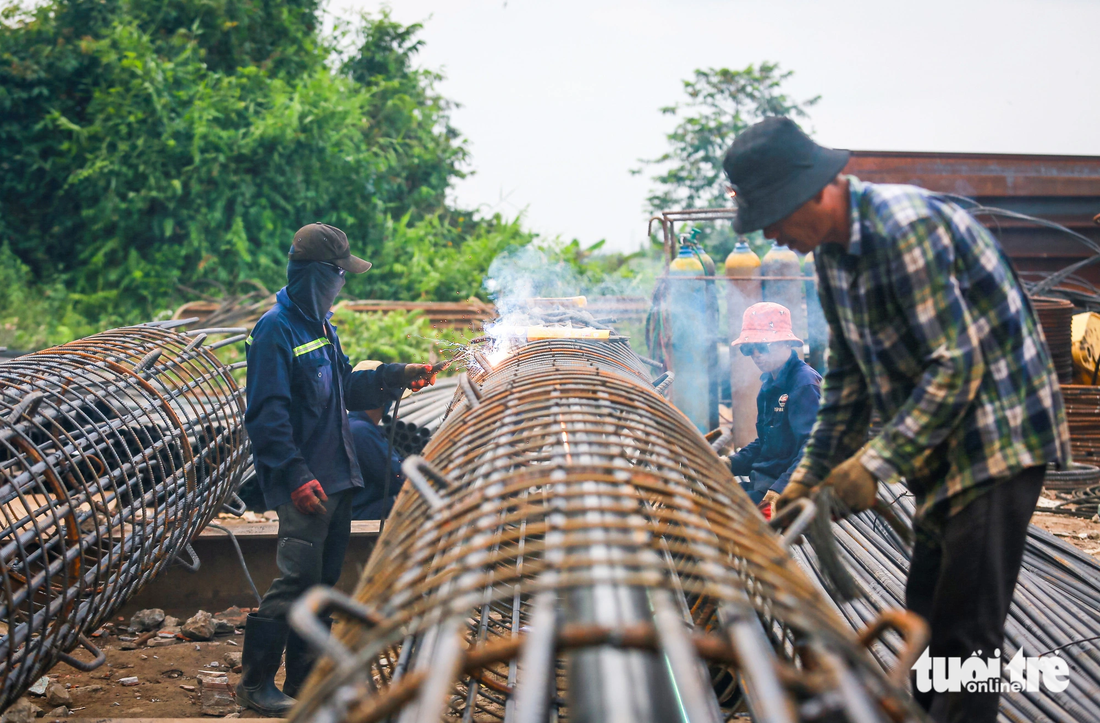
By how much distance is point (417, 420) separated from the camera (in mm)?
5879

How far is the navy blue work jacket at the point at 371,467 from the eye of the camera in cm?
471

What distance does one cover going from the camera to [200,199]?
12836 millimetres

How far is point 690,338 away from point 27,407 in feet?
18.3

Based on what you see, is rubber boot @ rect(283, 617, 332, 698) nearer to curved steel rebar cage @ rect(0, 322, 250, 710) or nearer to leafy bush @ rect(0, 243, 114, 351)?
curved steel rebar cage @ rect(0, 322, 250, 710)

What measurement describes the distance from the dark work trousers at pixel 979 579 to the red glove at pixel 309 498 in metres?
2.47

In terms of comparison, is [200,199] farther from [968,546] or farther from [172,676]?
[968,546]

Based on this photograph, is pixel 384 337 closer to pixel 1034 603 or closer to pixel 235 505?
pixel 235 505

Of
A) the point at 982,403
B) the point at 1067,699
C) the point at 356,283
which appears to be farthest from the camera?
the point at 356,283

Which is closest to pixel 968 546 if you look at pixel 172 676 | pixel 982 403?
pixel 982 403

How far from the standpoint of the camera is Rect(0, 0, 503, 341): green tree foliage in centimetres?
1276

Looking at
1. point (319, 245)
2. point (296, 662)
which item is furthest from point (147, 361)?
point (296, 662)

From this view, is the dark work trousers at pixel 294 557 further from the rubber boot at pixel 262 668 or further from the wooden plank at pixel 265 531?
the wooden plank at pixel 265 531

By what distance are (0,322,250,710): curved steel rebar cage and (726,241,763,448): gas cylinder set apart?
4.41m

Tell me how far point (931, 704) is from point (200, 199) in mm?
13356
